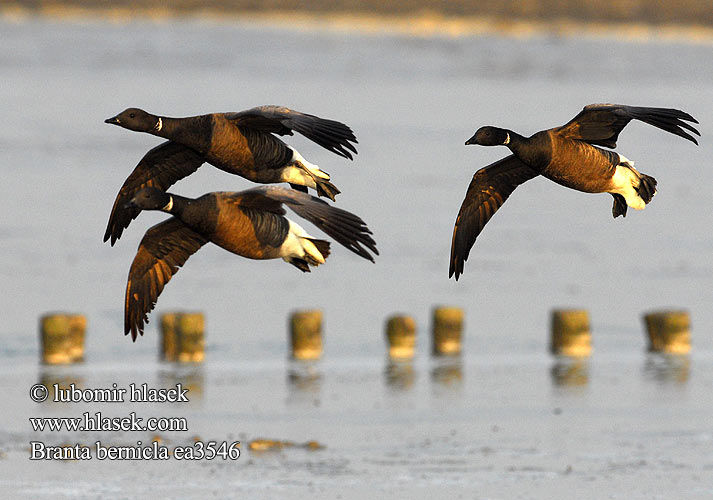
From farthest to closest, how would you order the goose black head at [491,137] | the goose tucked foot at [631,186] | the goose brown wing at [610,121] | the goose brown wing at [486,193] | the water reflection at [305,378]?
the water reflection at [305,378]
the goose brown wing at [486,193]
the goose tucked foot at [631,186]
the goose brown wing at [610,121]
the goose black head at [491,137]

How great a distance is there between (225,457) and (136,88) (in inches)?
3747

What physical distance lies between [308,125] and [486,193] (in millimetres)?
2374

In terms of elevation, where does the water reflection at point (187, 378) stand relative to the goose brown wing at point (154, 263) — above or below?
below

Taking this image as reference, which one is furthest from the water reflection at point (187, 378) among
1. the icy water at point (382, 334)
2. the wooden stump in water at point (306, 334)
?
the wooden stump in water at point (306, 334)

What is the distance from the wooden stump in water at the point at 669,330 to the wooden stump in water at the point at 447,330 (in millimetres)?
6001

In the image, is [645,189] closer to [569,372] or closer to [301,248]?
[301,248]

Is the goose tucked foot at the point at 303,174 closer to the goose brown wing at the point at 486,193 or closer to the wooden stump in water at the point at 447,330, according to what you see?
the goose brown wing at the point at 486,193

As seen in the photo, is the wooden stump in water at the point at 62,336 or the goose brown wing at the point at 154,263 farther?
the wooden stump in water at the point at 62,336

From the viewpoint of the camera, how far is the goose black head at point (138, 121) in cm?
1745

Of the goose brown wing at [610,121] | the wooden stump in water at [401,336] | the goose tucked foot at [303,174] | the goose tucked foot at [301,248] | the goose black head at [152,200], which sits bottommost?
the wooden stump in water at [401,336]

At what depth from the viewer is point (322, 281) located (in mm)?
65375

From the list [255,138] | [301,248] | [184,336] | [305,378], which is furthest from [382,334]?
[255,138]

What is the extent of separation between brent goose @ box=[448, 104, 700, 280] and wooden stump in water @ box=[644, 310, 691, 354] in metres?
33.0

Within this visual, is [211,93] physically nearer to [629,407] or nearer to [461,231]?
[629,407]
